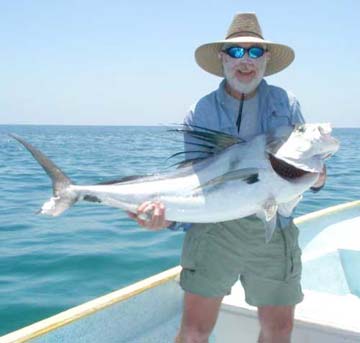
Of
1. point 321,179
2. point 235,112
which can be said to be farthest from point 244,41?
point 321,179

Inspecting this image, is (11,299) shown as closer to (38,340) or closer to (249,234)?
(38,340)

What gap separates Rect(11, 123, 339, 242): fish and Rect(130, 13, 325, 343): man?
0.20 meters

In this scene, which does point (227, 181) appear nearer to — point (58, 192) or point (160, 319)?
point (58, 192)

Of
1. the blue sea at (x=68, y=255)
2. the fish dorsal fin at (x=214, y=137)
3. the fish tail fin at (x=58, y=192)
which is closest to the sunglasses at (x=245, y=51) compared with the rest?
the fish dorsal fin at (x=214, y=137)

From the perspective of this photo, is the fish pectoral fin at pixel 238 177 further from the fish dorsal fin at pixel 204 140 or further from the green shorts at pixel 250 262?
the green shorts at pixel 250 262

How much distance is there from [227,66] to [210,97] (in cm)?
22

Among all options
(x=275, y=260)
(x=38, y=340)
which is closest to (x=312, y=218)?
(x=275, y=260)

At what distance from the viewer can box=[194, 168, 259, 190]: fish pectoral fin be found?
2.78m

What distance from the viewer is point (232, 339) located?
3.66 m

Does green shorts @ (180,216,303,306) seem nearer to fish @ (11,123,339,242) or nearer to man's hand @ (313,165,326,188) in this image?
fish @ (11,123,339,242)

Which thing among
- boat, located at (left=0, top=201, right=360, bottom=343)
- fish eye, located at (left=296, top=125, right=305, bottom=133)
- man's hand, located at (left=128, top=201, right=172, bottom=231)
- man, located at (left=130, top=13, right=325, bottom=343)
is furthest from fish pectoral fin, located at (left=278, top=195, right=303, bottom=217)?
boat, located at (left=0, top=201, right=360, bottom=343)

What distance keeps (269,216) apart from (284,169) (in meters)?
0.27

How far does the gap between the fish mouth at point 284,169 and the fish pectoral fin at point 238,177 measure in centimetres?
10

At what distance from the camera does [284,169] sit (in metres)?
2.79
